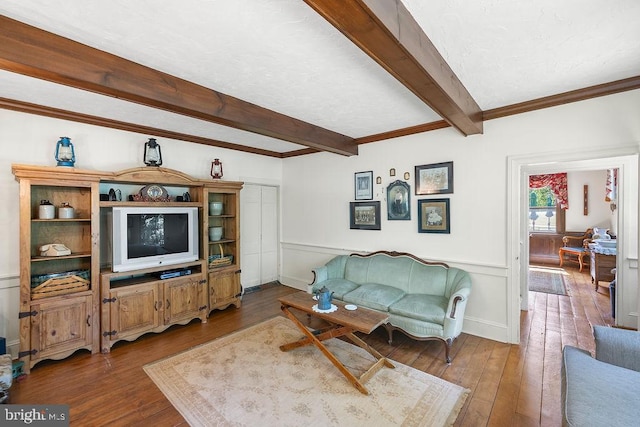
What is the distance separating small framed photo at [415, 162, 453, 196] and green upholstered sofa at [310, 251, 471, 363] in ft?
2.97

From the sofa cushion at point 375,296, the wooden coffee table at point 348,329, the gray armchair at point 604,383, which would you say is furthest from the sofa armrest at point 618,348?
the sofa cushion at point 375,296

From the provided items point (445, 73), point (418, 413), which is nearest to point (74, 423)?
point (418, 413)

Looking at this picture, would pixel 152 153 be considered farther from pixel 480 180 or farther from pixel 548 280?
pixel 548 280

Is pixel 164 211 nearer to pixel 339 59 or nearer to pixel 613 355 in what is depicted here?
pixel 339 59

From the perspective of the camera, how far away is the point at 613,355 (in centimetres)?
177

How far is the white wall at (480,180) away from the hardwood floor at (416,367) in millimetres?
A: 497

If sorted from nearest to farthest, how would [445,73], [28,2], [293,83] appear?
1. [28,2]
2. [445,73]
3. [293,83]

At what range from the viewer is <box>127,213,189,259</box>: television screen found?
3.21 m

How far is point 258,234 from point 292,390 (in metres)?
3.26

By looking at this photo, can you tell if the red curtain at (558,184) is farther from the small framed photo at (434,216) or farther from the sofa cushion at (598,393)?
the sofa cushion at (598,393)

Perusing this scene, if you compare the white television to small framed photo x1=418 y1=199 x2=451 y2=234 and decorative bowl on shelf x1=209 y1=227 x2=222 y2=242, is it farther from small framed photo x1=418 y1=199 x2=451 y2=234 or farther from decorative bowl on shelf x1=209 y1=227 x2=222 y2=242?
small framed photo x1=418 y1=199 x2=451 y2=234

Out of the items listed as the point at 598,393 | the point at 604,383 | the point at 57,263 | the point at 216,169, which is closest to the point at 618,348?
the point at 604,383

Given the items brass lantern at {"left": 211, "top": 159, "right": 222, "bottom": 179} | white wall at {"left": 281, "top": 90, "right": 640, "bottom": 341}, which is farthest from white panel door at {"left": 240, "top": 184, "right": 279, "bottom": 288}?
white wall at {"left": 281, "top": 90, "right": 640, "bottom": 341}

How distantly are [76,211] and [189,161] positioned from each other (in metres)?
1.49
